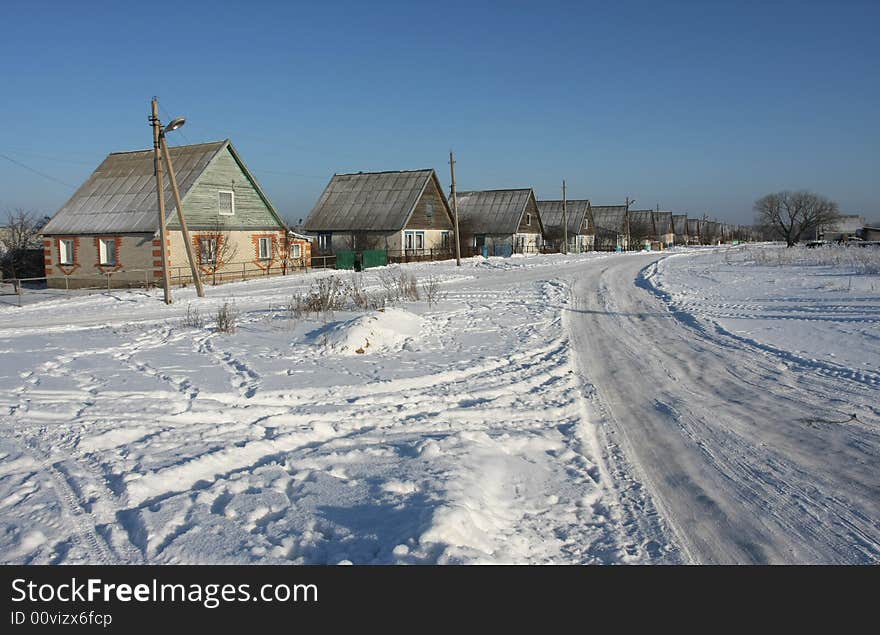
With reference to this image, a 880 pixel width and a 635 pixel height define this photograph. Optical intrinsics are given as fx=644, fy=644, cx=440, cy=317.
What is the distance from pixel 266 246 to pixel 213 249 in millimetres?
4485

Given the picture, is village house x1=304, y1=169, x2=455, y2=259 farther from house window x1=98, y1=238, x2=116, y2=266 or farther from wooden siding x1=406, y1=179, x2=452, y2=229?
house window x1=98, y1=238, x2=116, y2=266

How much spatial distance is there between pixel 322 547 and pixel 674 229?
13652 cm

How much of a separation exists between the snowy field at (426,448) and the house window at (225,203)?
21.3 m

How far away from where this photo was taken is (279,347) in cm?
1166

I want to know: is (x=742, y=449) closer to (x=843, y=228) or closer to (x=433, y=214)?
(x=433, y=214)

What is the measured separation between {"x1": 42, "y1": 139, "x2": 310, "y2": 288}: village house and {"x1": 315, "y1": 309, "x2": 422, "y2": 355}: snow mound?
65.4 ft

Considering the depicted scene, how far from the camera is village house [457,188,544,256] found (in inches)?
2377

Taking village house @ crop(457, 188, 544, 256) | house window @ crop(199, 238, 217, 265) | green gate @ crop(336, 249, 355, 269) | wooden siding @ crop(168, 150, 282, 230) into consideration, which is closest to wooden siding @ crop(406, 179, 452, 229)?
green gate @ crop(336, 249, 355, 269)

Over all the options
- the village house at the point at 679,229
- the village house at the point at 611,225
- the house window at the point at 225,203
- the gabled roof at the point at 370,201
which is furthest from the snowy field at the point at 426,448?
the village house at the point at 679,229

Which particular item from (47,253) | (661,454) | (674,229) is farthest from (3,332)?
(674,229)

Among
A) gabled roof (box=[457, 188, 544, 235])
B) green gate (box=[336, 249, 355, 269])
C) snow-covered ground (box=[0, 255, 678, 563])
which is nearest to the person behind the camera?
snow-covered ground (box=[0, 255, 678, 563])

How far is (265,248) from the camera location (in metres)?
36.8

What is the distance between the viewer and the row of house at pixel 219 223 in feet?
101
